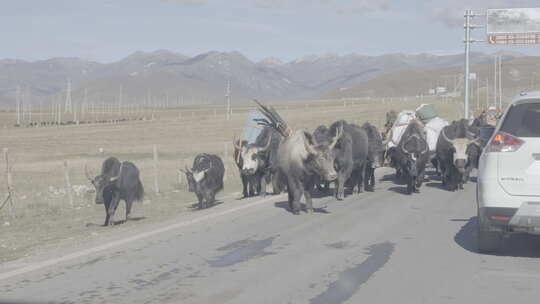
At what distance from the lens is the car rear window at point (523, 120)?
880 centimetres

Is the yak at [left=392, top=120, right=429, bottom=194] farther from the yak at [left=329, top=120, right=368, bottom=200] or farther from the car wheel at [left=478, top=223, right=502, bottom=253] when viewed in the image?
the car wheel at [left=478, top=223, right=502, bottom=253]

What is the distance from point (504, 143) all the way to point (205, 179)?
11.5 meters

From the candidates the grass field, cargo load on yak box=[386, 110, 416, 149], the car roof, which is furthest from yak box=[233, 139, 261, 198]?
the car roof

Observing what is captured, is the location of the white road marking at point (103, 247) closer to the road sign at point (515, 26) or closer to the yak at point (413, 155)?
the yak at point (413, 155)

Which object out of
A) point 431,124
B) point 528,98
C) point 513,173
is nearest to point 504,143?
point 513,173

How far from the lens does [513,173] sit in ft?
28.4

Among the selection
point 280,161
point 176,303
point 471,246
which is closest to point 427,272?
point 471,246

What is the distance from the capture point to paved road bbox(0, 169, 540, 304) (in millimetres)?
7527

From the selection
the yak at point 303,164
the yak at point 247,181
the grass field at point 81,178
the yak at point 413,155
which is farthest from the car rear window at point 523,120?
the yak at point 247,181

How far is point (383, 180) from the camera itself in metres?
21.3

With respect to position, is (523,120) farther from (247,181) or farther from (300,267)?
(247,181)

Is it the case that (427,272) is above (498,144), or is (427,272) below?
below

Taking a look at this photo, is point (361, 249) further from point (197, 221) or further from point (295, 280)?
point (197, 221)

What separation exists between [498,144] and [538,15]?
119 ft
